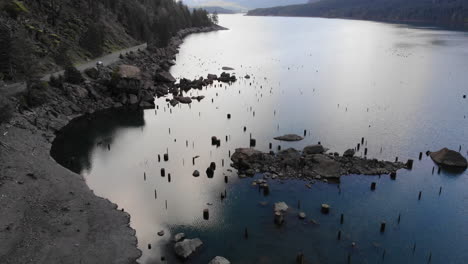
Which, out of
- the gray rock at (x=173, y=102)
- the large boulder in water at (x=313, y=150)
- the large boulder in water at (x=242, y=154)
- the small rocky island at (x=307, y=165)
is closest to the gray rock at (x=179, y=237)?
the small rocky island at (x=307, y=165)

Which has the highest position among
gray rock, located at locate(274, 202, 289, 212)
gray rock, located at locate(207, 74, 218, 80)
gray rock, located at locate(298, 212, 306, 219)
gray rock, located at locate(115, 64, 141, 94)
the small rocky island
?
gray rock, located at locate(115, 64, 141, 94)

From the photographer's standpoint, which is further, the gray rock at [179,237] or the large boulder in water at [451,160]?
the large boulder in water at [451,160]

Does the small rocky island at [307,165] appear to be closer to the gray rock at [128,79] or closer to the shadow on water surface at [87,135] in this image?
the shadow on water surface at [87,135]

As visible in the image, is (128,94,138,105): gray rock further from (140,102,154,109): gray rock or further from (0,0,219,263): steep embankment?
(140,102,154,109): gray rock

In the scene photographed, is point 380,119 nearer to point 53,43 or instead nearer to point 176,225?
point 176,225

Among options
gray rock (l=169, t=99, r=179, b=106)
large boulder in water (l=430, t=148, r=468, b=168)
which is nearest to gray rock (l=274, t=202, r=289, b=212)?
large boulder in water (l=430, t=148, r=468, b=168)

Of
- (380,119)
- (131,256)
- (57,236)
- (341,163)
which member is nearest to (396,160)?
(341,163)
